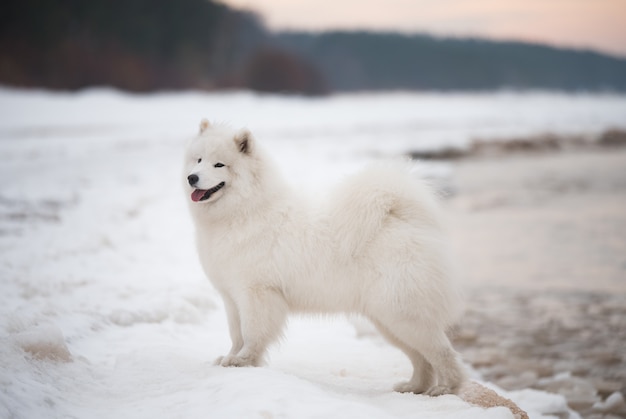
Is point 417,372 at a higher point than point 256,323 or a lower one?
lower

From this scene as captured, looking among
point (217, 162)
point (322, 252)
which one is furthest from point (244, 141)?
point (322, 252)

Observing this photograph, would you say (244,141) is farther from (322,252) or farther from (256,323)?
(256,323)

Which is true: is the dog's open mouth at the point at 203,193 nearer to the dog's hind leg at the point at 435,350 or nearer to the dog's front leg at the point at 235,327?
the dog's front leg at the point at 235,327

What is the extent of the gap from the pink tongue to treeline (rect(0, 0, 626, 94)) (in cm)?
3148

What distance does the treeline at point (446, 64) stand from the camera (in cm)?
8612

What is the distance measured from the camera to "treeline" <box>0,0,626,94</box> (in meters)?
34.5

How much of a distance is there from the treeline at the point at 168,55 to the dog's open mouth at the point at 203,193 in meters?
31.5

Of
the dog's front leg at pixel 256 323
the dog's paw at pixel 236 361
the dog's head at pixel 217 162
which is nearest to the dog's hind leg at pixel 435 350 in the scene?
the dog's front leg at pixel 256 323

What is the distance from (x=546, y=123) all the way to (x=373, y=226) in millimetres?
33119

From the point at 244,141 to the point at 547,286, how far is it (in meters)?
5.29

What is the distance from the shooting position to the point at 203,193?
3820 millimetres

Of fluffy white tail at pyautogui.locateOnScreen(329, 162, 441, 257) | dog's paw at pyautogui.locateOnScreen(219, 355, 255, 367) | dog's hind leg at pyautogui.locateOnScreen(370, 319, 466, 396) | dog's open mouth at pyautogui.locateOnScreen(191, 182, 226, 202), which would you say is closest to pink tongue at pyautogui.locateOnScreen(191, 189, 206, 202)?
dog's open mouth at pyautogui.locateOnScreen(191, 182, 226, 202)

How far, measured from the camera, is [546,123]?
3325cm

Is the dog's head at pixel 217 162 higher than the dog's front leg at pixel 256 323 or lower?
higher
